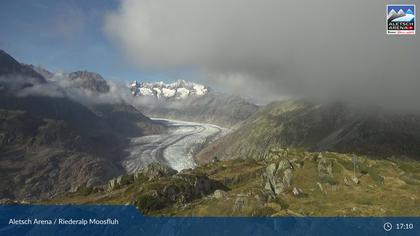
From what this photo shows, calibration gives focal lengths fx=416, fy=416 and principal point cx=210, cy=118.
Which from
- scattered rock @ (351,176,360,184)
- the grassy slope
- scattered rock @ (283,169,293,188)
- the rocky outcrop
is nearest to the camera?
the grassy slope

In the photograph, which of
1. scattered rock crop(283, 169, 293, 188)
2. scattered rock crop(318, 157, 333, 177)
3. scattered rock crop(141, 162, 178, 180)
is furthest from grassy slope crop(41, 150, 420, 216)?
scattered rock crop(141, 162, 178, 180)

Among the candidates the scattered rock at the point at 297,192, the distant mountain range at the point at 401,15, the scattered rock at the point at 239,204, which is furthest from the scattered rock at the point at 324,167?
the distant mountain range at the point at 401,15

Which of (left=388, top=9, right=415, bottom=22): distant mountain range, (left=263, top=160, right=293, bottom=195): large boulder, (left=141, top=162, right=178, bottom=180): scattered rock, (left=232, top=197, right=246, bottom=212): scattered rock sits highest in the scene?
(left=388, top=9, right=415, bottom=22): distant mountain range

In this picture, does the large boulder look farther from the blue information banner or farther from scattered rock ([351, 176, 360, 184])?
the blue information banner

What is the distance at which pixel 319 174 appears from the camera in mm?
127125

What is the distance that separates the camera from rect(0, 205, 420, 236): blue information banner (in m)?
80.9

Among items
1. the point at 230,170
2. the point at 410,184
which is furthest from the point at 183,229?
the point at 230,170

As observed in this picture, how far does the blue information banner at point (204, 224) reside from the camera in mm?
80875

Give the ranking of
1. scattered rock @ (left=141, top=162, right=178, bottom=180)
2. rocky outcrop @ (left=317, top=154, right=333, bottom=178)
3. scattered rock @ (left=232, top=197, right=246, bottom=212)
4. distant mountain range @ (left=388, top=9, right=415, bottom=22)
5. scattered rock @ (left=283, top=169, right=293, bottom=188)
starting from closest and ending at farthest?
scattered rock @ (left=232, top=197, right=246, bottom=212), scattered rock @ (left=283, top=169, right=293, bottom=188), rocky outcrop @ (left=317, top=154, right=333, bottom=178), distant mountain range @ (left=388, top=9, right=415, bottom=22), scattered rock @ (left=141, top=162, right=178, bottom=180)

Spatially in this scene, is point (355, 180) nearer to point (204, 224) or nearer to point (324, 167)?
point (324, 167)

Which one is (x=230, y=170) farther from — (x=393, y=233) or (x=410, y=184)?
(x=393, y=233)

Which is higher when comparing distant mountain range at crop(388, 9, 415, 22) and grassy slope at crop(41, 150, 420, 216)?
distant mountain range at crop(388, 9, 415, 22)

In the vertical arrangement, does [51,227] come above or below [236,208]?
below

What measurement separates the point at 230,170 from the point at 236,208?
88.2 meters
